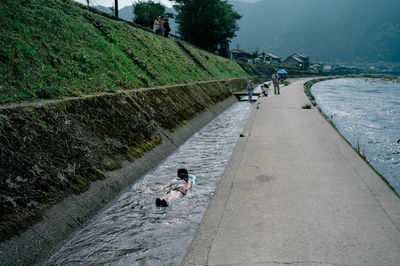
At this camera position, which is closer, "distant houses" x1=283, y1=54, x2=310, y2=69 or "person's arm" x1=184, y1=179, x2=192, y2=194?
"person's arm" x1=184, y1=179, x2=192, y2=194

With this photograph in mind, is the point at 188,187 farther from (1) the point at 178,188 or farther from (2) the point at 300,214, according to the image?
(2) the point at 300,214

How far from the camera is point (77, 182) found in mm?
6227

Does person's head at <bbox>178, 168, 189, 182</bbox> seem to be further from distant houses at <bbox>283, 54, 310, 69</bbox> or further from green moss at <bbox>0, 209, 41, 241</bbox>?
distant houses at <bbox>283, 54, 310, 69</bbox>

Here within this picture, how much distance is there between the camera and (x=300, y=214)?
5395 millimetres

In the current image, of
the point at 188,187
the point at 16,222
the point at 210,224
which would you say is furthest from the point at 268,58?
the point at 16,222

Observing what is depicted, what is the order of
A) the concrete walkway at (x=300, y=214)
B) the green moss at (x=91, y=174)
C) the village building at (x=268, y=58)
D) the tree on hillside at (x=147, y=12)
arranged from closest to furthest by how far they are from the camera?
the concrete walkway at (x=300, y=214) < the green moss at (x=91, y=174) < the tree on hillside at (x=147, y=12) < the village building at (x=268, y=58)

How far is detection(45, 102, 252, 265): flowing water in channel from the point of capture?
4.82 meters

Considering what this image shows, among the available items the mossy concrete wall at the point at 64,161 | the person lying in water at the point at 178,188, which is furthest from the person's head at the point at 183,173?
the mossy concrete wall at the point at 64,161

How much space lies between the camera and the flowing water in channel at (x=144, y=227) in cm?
482

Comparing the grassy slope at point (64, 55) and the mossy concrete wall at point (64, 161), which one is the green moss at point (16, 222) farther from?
the grassy slope at point (64, 55)

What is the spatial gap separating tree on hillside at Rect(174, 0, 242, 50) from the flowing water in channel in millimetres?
49997

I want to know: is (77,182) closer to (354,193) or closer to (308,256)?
(308,256)

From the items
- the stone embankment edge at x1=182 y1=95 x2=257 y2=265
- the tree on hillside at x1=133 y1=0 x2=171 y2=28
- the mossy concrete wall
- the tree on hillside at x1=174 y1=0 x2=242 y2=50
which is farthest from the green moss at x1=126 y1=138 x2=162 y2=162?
the tree on hillside at x1=174 y1=0 x2=242 y2=50

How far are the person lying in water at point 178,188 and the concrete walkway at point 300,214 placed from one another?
2.91ft
